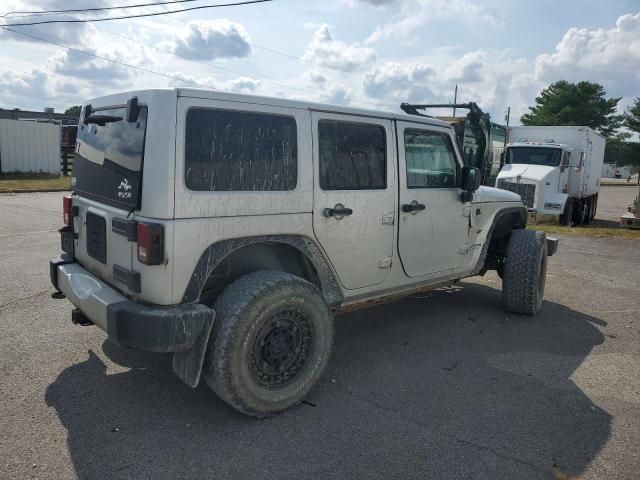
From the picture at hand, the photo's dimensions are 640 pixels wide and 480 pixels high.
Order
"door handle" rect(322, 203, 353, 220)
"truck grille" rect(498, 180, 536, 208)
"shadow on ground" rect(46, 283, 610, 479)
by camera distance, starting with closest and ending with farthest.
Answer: "shadow on ground" rect(46, 283, 610, 479) → "door handle" rect(322, 203, 353, 220) → "truck grille" rect(498, 180, 536, 208)

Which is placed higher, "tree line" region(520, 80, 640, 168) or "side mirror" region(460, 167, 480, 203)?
"tree line" region(520, 80, 640, 168)

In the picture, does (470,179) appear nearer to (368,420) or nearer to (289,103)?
(289,103)

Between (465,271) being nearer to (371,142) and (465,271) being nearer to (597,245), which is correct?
(371,142)

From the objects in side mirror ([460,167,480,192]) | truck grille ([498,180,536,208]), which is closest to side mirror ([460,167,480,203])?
side mirror ([460,167,480,192])

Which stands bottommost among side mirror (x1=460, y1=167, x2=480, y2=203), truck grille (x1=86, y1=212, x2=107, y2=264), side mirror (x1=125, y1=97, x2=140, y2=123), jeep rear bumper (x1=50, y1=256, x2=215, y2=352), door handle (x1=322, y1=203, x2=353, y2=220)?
jeep rear bumper (x1=50, y1=256, x2=215, y2=352)

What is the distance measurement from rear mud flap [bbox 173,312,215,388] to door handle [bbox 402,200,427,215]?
6.43ft

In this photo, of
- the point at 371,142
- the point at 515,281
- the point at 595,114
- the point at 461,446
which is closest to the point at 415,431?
the point at 461,446

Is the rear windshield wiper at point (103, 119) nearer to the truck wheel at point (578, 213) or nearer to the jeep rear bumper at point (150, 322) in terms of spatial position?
the jeep rear bumper at point (150, 322)

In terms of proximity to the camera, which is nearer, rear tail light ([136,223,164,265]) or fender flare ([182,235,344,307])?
rear tail light ([136,223,164,265])

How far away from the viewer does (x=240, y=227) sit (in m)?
3.33

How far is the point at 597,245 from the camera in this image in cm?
1126

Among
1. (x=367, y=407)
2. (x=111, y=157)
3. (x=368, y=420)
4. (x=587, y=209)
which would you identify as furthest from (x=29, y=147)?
(x=368, y=420)

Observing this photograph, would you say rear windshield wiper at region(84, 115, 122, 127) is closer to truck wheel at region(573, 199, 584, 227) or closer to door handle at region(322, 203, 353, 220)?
door handle at region(322, 203, 353, 220)

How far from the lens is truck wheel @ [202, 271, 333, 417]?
319 cm
